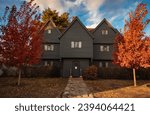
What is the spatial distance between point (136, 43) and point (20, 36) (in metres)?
10.6

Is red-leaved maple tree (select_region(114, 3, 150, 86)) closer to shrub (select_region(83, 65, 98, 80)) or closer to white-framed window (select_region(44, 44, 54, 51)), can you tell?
shrub (select_region(83, 65, 98, 80))

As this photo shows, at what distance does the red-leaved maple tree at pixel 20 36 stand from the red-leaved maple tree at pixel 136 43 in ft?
27.3

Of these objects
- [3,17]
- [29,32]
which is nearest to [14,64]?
[29,32]

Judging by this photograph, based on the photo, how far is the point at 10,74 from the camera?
2659 cm

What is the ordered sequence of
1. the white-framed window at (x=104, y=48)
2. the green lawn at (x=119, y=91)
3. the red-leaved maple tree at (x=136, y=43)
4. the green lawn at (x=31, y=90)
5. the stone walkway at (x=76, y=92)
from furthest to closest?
the white-framed window at (x=104, y=48) → the red-leaved maple tree at (x=136, y=43) → the green lawn at (x=119, y=91) → the green lawn at (x=31, y=90) → the stone walkway at (x=76, y=92)

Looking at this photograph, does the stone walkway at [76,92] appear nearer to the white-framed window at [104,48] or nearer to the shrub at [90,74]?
the shrub at [90,74]

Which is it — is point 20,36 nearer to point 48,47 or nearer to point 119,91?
point 119,91

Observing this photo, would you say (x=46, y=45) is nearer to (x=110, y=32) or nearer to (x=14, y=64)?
(x=110, y=32)

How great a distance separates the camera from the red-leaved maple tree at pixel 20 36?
15.8 metres

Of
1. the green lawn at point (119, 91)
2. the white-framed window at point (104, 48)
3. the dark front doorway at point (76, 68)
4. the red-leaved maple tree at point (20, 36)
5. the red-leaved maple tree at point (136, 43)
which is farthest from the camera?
the white-framed window at point (104, 48)

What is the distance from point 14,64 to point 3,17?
4.03 metres

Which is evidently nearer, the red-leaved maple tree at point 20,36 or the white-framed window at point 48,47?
the red-leaved maple tree at point 20,36

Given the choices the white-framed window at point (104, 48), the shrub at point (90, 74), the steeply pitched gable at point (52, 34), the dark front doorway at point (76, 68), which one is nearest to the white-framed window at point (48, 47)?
the steeply pitched gable at point (52, 34)

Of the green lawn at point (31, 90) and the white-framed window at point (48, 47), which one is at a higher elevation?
the white-framed window at point (48, 47)
